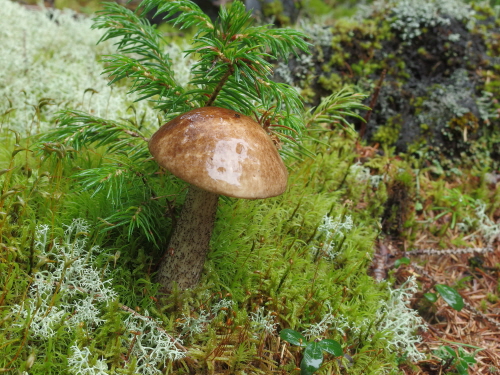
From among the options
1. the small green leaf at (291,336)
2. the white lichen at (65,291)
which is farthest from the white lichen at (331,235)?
the white lichen at (65,291)

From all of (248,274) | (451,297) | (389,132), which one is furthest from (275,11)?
(451,297)

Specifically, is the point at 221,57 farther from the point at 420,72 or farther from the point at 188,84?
the point at 420,72

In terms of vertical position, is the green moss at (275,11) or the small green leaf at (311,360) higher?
the green moss at (275,11)

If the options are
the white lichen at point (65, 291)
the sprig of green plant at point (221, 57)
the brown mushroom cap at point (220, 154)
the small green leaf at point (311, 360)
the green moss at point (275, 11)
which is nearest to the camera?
the brown mushroom cap at point (220, 154)

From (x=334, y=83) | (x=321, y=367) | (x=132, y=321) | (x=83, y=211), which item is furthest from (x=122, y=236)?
(x=334, y=83)

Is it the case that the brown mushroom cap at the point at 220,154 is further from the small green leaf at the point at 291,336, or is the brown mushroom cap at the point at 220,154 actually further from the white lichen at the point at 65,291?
the small green leaf at the point at 291,336

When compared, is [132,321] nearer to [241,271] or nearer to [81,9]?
[241,271]
